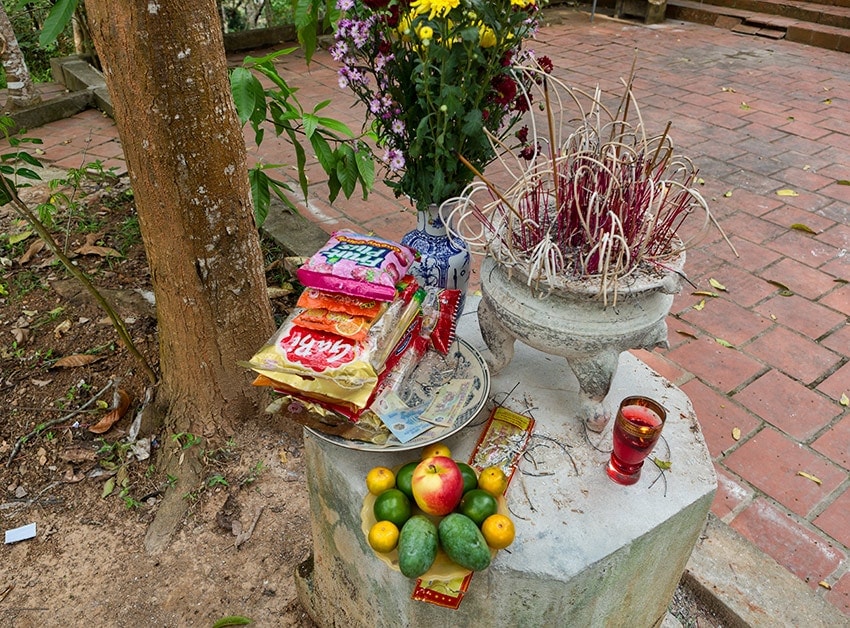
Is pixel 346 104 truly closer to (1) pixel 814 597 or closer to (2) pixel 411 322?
(2) pixel 411 322

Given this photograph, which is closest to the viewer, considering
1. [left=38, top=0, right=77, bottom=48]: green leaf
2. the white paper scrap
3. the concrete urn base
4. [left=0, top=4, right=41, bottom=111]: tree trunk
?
the concrete urn base

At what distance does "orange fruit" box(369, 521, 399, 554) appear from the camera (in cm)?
Answer: 112

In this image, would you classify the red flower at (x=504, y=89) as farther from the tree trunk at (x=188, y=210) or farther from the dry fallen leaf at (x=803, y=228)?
the dry fallen leaf at (x=803, y=228)

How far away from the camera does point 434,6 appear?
1.20 m

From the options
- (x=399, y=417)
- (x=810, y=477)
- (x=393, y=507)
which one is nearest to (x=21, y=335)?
(x=399, y=417)

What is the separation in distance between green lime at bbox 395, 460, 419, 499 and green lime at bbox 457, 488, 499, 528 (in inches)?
3.8

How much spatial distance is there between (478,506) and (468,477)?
0.07 meters

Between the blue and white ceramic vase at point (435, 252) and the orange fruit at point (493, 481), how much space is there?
0.52 meters

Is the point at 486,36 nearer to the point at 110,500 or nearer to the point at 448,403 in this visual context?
the point at 448,403

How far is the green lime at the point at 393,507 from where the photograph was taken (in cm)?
115

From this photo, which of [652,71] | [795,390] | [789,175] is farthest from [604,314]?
[652,71]

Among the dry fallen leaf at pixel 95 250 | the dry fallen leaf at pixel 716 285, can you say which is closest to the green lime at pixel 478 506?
the dry fallen leaf at pixel 716 285

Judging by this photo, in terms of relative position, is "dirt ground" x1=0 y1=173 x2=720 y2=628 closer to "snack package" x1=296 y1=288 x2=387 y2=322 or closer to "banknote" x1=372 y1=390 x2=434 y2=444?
"banknote" x1=372 y1=390 x2=434 y2=444

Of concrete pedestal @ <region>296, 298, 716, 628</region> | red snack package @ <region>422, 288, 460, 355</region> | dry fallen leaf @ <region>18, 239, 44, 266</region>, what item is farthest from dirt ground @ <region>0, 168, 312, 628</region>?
red snack package @ <region>422, 288, 460, 355</region>
